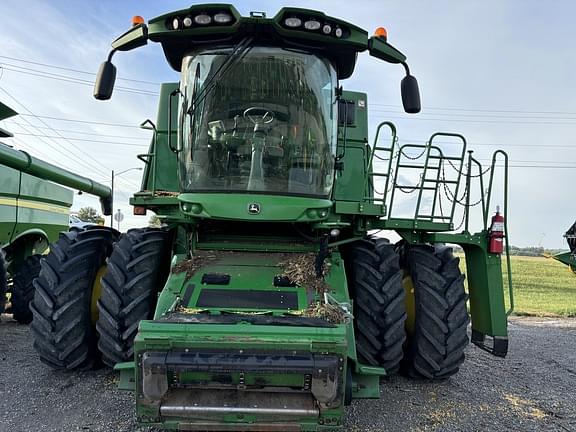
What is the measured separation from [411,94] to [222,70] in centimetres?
160

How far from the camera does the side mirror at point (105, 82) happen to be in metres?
3.99

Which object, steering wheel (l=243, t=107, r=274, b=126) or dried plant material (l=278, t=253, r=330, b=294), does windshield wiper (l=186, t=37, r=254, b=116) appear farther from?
dried plant material (l=278, t=253, r=330, b=294)

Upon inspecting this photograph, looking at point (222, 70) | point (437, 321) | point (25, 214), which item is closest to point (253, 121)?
point (222, 70)

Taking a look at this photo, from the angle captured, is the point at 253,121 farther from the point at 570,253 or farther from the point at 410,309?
the point at 570,253

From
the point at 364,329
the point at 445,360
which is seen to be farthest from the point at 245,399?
the point at 445,360

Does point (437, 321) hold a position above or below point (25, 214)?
below

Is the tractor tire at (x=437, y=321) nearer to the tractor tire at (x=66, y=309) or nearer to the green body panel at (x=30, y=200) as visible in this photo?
the tractor tire at (x=66, y=309)

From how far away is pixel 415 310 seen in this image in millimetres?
4492

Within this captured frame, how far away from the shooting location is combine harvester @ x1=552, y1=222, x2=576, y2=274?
31.5ft

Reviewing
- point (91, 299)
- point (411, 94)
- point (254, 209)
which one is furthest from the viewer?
point (91, 299)

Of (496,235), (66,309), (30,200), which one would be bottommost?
(66,309)

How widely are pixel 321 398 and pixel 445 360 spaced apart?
1.89m

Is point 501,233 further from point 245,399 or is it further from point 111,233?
point 111,233

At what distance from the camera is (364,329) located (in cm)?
411
